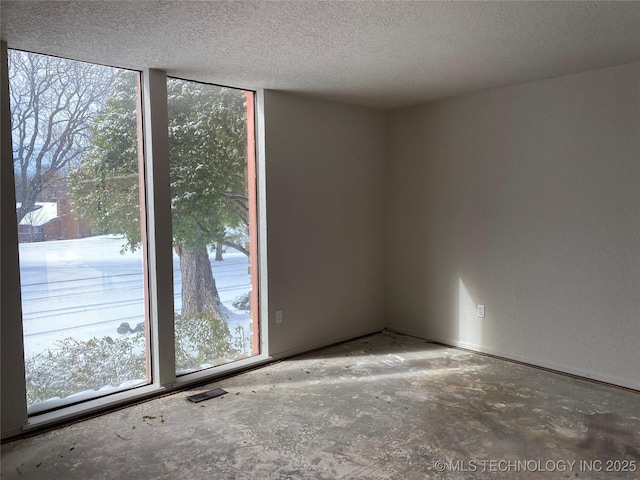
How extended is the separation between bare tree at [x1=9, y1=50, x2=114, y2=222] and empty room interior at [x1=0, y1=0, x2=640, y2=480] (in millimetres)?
30

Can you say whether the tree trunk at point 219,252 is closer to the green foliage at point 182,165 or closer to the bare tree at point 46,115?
the green foliage at point 182,165

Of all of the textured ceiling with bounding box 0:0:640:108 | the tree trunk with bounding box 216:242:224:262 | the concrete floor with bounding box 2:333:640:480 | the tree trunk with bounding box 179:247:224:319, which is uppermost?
the textured ceiling with bounding box 0:0:640:108

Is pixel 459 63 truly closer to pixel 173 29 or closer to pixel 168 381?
pixel 173 29

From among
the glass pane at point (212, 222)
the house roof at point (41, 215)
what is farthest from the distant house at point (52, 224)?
the glass pane at point (212, 222)

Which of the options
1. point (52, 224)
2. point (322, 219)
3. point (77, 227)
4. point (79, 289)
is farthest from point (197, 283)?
point (322, 219)

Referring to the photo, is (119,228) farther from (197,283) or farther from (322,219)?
(322,219)

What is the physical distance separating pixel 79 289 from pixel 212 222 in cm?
111

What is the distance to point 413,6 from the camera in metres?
2.37

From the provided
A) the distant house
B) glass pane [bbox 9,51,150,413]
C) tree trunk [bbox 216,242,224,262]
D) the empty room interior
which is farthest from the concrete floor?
the distant house

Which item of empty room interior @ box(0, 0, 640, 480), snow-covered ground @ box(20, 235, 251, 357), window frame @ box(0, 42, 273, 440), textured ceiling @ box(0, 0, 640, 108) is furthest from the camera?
snow-covered ground @ box(20, 235, 251, 357)

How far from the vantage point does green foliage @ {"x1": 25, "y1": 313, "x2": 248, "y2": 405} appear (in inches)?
122

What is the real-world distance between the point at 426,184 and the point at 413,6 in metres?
2.47

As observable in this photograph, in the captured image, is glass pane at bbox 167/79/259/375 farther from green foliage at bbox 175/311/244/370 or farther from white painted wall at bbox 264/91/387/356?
white painted wall at bbox 264/91/387/356

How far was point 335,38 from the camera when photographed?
280 cm
